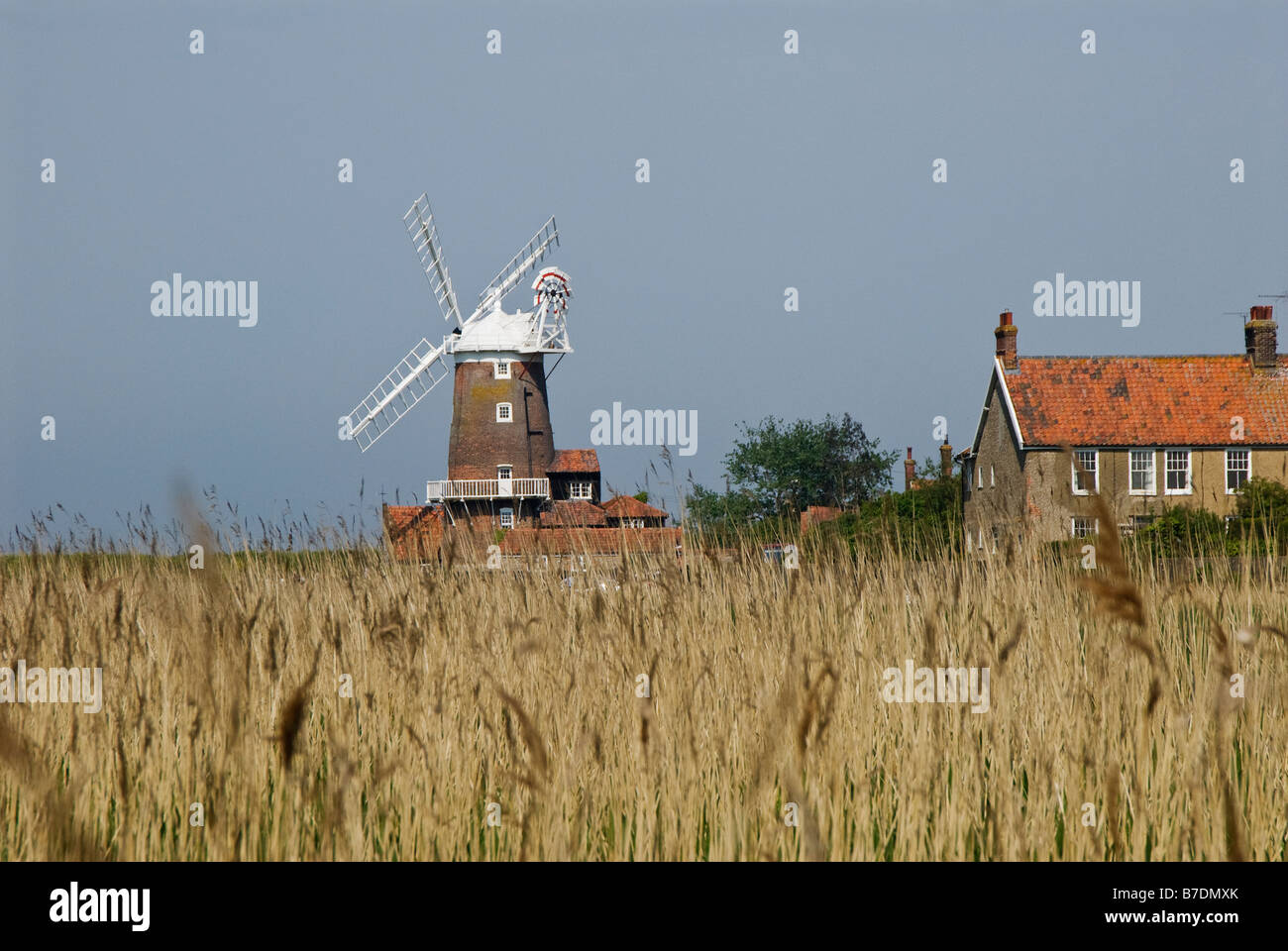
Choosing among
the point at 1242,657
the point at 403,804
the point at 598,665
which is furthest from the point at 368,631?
the point at 1242,657

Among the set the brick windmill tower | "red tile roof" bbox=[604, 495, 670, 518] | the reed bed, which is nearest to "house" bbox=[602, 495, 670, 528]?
"red tile roof" bbox=[604, 495, 670, 518]

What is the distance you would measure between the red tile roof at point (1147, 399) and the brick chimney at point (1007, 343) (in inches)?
12.7

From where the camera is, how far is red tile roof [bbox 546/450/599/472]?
36438 mm

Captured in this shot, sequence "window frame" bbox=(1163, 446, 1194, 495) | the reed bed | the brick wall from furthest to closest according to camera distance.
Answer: the brick wall → "window frame" bbox=(1163, 446, 1194, 495) → the reed bed

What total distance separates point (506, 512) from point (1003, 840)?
102 ft

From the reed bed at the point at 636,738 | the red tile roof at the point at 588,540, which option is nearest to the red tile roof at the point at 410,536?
the red tile roof at the point at 588,540

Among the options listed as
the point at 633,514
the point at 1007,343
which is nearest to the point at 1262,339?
the point at 1007,343

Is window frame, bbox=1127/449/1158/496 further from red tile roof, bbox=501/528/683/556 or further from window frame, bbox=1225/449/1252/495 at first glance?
red tile roof, bbox=501/528/683/556

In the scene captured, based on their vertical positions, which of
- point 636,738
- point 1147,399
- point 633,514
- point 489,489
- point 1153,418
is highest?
point 1147,399

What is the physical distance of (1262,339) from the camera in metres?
32.7

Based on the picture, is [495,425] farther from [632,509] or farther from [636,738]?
[636,738]

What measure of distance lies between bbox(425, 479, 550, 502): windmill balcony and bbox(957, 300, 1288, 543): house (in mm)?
12576

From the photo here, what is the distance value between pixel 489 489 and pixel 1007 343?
1628 centimetres

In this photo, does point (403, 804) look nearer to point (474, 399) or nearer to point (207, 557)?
point (207, 557)
